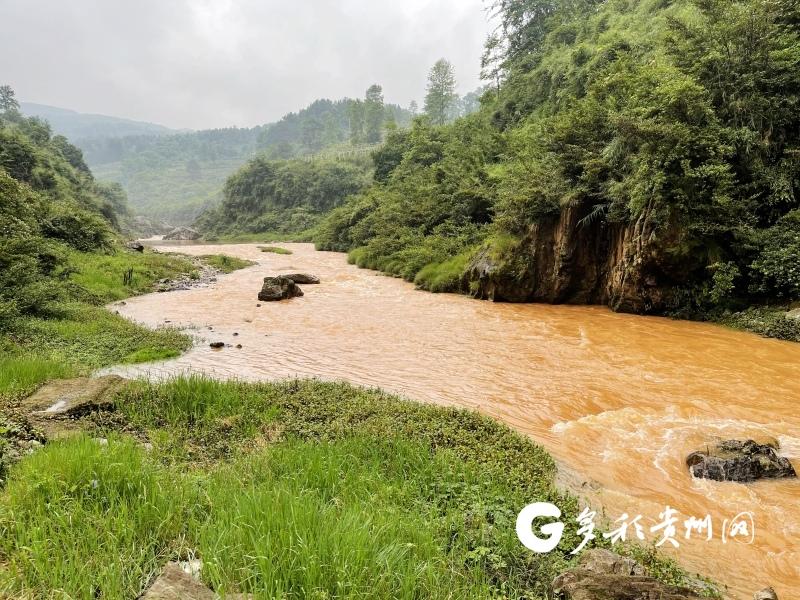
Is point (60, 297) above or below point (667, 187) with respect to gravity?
below

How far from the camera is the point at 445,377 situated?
10.1 m

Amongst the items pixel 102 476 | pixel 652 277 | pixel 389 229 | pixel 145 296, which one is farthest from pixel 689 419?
pixel 389 229

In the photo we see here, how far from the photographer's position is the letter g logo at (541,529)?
3670 mm

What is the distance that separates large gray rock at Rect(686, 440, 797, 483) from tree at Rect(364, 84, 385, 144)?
119 metres

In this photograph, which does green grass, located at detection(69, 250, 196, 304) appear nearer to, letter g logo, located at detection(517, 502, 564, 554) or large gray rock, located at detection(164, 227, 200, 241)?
letter g logo, located at detection(517, 502, 564, 554)

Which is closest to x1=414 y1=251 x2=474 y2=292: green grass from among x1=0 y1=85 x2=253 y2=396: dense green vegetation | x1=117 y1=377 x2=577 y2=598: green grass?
x1=0 y1=85 x2=253 y2=396: dense green vegetation

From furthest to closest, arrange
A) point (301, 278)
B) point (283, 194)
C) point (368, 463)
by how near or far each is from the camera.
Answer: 1. point (283, 194)
2. point (301, 278)
3. point (368, 463)

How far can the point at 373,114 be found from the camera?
114688 millimetres

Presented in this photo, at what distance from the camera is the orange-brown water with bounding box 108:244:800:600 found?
497 cm

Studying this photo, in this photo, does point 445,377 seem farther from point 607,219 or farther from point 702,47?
point 702,47

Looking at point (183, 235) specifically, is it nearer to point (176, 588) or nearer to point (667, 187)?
point (667, 187)

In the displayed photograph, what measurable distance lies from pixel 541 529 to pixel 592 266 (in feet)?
51.6

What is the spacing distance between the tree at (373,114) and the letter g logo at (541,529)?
12046 centimetres

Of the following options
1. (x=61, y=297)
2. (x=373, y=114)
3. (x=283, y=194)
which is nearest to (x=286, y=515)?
(x=61, y=297)
